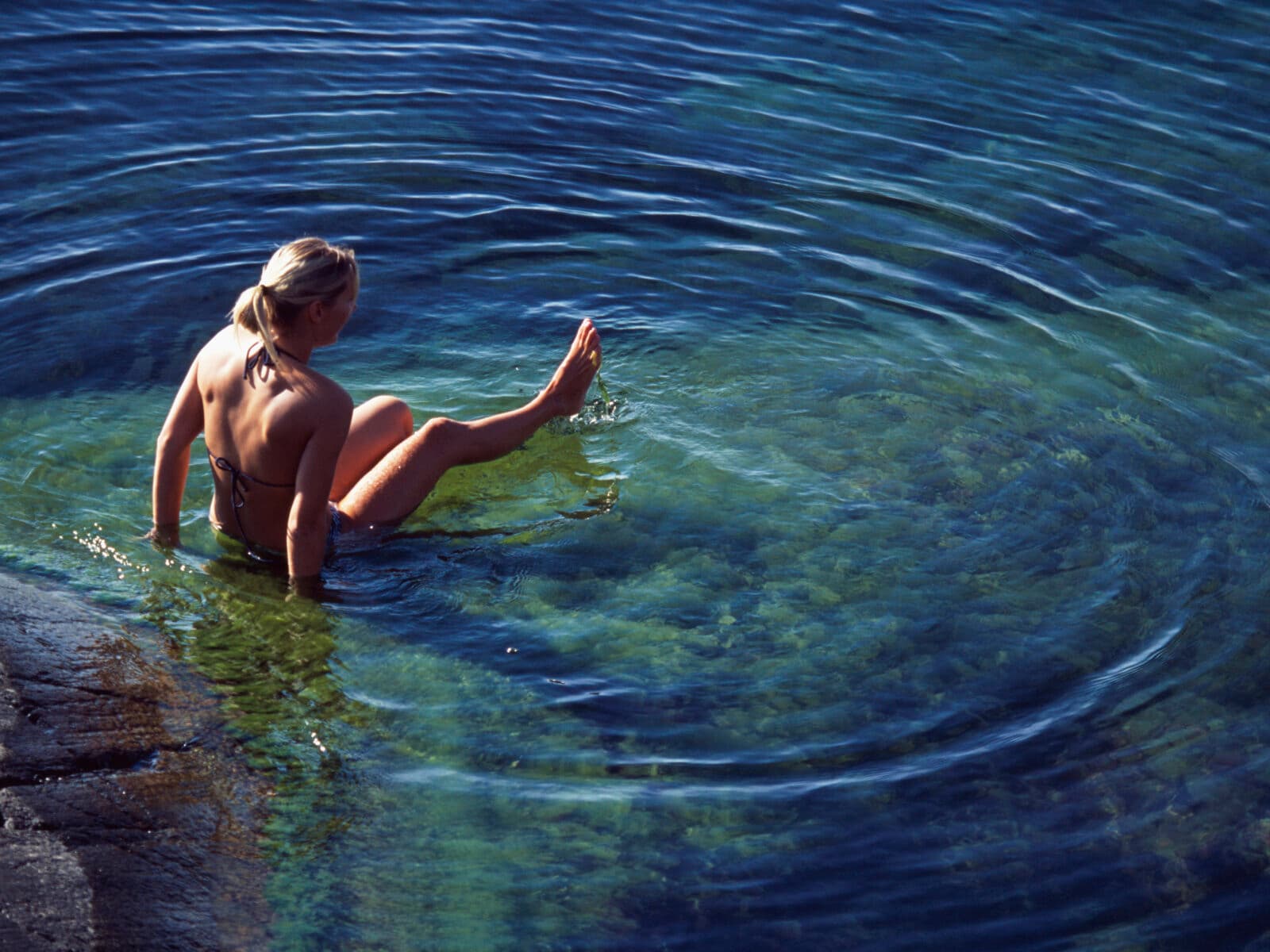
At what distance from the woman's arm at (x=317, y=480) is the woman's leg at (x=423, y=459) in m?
0.55

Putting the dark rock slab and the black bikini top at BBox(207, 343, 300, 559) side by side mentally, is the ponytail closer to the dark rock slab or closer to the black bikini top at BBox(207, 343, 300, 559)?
the black bikini top at BBox(207, 343, 300, 559)

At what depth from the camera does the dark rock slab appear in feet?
13.2

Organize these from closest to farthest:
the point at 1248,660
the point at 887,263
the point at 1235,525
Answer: the point at 1248,660 < the point at 1235,525 < the point at 887,263

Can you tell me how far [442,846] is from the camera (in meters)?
4.71

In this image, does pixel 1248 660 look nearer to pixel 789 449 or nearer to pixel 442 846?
pixel 789 449

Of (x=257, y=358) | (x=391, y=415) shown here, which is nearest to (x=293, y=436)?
(x=257, y=358)

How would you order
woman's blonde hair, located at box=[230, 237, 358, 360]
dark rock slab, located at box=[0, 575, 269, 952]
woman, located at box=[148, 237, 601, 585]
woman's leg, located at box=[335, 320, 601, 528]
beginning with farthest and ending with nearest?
woman's leg, located at box=[335, 320, 601, 528]
woman, located at box=[148, 237, 601, 585]
woman's blonde hair, located at box=[230, 237, 358, 360]
dark rock slab, located at box=[0, 575, 269, 952]

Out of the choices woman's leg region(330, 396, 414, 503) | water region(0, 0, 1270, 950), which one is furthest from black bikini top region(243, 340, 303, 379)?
water region(0, 0, 1270, 950)

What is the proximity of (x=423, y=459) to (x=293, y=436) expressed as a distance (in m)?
0.94

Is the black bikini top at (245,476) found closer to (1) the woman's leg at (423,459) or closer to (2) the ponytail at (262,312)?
(2) the ponytail at (262,312)

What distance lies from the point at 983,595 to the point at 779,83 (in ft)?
25.1

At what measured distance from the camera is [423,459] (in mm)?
6375

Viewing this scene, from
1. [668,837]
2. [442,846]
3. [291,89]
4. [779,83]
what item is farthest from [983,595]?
[291,89]

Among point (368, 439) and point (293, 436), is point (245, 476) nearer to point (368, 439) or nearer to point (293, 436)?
point (293, 436)
